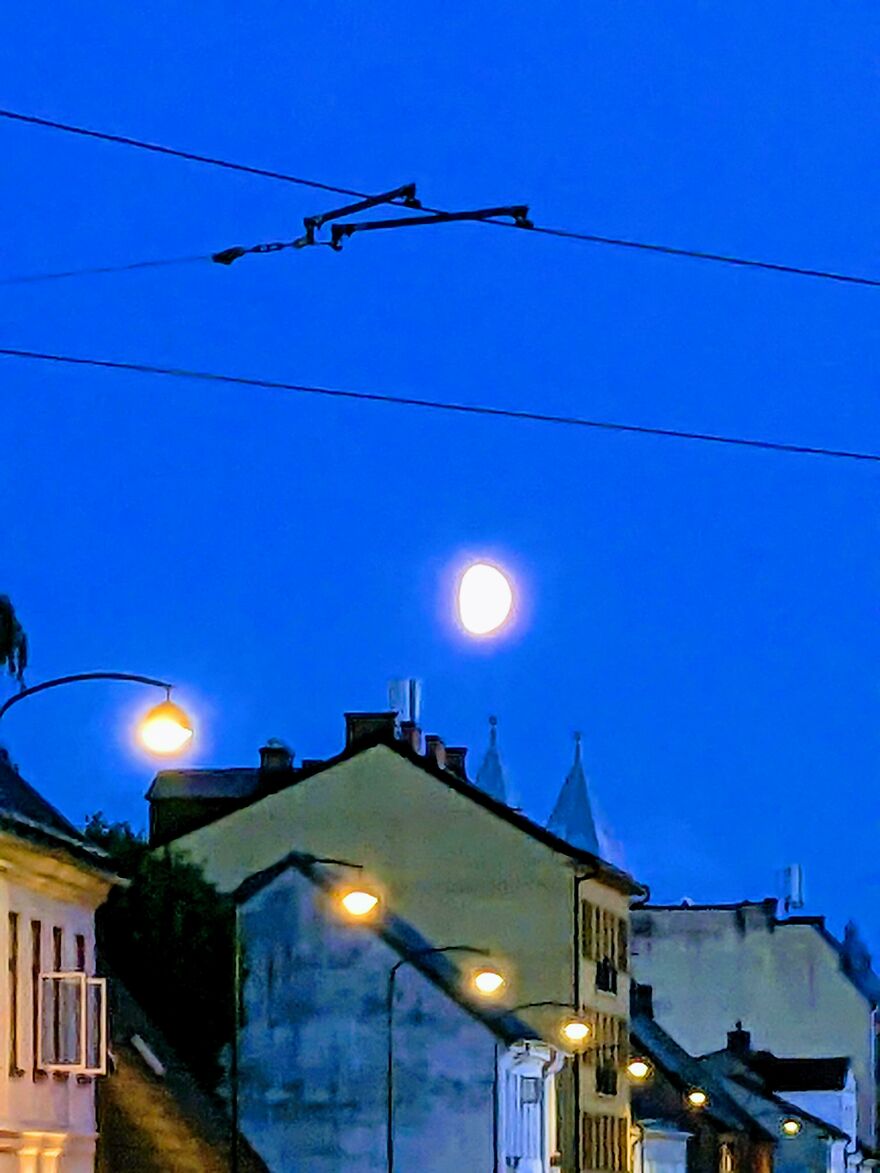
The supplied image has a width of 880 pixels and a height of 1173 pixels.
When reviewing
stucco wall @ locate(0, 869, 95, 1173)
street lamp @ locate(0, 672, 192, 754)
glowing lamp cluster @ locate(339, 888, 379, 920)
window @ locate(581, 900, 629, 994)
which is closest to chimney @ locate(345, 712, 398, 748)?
window @ locate(581, 900, 629, 994)

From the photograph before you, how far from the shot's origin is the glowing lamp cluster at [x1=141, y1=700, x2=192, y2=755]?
2370 cm

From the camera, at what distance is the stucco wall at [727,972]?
115750 millimetres

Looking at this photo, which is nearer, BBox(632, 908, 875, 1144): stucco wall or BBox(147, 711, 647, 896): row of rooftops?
BBox(147, 711, 647, 896): row of rooftops

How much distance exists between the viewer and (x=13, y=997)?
3509 cm

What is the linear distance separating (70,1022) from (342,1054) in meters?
28.9

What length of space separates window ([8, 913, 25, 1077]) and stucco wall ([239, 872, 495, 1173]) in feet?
98.9

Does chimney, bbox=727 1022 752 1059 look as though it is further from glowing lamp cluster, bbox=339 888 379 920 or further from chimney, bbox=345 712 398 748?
glowing lamp cluster, bbox=339 888 379 920

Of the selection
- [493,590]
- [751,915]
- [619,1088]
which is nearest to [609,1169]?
[619,1088]

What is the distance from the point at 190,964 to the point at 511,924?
10768 mm

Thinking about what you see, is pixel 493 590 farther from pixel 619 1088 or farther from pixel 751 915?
pixel 751 915

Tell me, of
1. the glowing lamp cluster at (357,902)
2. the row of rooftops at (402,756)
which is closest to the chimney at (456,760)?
the row of rooftops at (402,756)

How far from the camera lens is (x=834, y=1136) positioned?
122 meters

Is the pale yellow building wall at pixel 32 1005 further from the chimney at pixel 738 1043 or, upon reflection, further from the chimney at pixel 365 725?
the chimney at pixel 738 1043

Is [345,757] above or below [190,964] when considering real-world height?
above
